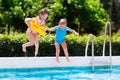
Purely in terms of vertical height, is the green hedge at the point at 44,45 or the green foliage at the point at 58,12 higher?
the green foliage at the point at 58,12

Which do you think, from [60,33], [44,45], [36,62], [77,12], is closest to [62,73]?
[36,62]

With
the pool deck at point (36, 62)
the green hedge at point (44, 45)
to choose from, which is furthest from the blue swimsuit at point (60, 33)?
the green hedge at point (44, 45)

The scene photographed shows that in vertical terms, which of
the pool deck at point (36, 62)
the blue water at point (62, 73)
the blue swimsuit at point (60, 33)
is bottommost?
the blue water at point (62, 73)

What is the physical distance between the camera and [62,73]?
10.9 metres

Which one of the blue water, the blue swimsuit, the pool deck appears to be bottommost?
the blue water

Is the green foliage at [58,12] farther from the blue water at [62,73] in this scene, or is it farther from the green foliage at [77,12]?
the blue water at [62,73]

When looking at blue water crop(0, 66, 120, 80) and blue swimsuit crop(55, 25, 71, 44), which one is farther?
blue swimsuit crop(55, 25, 71, 44)

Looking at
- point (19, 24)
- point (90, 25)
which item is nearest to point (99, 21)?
point (90, 25)

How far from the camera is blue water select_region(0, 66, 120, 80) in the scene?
9900 mm

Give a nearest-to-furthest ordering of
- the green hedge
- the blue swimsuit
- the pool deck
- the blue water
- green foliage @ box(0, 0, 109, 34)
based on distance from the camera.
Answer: the blue water → the pool deck → the blue swimsuit → the green hedge → green foliage @ box(0, 0, 109, 34)

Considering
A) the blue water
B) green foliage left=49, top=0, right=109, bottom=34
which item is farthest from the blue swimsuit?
green foliage left=49, top=0, right=109, bottom=34

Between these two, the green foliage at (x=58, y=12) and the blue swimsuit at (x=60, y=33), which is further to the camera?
the green foliage at (x=58, y=12)

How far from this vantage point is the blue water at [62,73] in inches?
390

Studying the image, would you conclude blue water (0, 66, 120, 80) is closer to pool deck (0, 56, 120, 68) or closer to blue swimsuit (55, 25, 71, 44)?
pool deck (0, 56, 120, 68)
